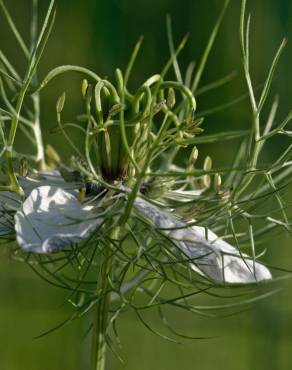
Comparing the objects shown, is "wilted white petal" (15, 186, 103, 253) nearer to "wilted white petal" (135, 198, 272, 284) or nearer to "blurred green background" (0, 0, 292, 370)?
"wilted white petal" (135, 198, 272, 284)

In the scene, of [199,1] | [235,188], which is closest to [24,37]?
[199,1]

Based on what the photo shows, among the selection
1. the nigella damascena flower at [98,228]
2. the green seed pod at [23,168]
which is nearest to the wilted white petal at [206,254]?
the nigella damascena flower at [98,228]

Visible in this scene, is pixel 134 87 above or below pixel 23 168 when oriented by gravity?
below

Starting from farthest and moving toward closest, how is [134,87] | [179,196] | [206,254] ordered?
[134,87] → [179,196] → [206,254]

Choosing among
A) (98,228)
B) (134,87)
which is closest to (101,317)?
(98,228)

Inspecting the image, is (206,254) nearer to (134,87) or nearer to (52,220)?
(52,220)

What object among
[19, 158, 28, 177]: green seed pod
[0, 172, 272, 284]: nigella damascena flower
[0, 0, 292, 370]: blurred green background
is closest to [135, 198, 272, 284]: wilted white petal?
[0, 172, 272, 284]: nigella damascena flower

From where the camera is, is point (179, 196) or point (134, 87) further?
point (134, 87)

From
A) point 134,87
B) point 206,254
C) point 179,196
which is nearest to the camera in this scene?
point 206,254
